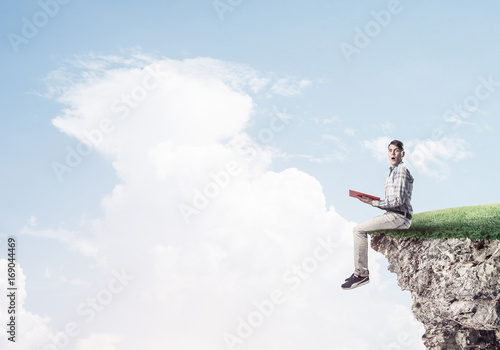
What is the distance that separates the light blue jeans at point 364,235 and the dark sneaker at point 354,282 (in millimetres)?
77

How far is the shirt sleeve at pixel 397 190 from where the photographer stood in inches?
348

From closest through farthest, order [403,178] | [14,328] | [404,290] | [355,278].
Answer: [403,178]
[355,278]
[404,290]
[14,328]

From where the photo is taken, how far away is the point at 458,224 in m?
9.62

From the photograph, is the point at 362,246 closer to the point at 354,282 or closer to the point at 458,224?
the point at 354,282

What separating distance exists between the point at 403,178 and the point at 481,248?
6.83 ft

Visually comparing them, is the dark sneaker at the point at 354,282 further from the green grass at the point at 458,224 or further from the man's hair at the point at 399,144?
the man's hair at the point at 399,144

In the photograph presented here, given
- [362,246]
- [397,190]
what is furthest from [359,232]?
[397,190]

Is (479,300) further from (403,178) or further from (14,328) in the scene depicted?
(14,328)

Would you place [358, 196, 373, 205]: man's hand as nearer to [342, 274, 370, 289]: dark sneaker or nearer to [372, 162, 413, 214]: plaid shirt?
[372, 162, 413, 214]: plaid shirt

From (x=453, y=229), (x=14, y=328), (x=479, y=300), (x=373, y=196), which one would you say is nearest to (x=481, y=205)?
(x=453, y=229)

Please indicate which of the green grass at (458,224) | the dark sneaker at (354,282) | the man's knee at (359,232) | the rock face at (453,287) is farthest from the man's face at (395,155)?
the dark sneaker at (354,282)

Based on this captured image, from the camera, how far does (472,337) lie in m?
9.62

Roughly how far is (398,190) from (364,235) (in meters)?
1.21

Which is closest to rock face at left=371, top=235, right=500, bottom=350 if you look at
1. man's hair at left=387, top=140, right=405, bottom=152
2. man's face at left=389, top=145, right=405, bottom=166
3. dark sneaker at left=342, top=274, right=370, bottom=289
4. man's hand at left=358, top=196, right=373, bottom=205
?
dark sneaker at left=342, top=274, right=370, bottom=289
